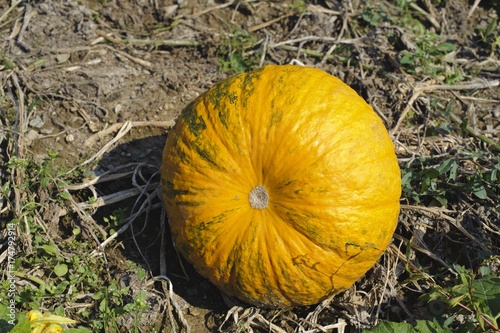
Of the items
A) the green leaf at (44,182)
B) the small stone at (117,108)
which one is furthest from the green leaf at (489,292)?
the small stone at (117,108)

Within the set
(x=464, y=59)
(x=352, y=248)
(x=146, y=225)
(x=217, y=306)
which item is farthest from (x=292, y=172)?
(x=464, y=59)

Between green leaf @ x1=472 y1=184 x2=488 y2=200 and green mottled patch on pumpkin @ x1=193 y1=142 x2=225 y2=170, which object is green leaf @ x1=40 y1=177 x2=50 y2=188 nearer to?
green mottled patch on pumpkin @ x1=193 y1=142 x2=225 y2=170

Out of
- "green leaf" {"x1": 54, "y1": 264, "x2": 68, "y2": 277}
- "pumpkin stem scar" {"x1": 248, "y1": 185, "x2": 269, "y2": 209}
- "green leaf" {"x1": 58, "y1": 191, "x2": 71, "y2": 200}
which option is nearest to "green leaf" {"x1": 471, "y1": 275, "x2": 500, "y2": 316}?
"pumpkin stem scar" {"x1": 248, "y1": 185, "x2": 269, "y2": 209}

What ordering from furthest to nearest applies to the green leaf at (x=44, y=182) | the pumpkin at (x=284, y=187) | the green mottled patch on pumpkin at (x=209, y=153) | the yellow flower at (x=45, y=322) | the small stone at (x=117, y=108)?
the small stone at (x=117, y=108), the green leaf at (x=44, y=182), the green mottled patch on pumpkin at (x=209, y=153), the pumpkin at (x=284, y=187), the yellow flower at (x=45, y=322)

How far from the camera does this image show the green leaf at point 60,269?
4124mm

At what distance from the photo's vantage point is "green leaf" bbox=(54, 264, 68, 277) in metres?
4.12

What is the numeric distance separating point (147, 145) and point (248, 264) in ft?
6.18

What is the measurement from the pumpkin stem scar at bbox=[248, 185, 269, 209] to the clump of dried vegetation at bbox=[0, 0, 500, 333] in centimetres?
92

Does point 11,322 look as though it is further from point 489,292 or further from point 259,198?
point 489,292

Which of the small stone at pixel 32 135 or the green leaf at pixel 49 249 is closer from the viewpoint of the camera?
the green leaf at pixel 49 249

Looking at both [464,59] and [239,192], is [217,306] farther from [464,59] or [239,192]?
[464,59]

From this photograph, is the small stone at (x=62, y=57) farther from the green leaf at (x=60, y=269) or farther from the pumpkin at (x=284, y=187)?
the pumpkin at (x=284, y=187)

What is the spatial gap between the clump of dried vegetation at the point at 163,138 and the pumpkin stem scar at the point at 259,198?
92 cm

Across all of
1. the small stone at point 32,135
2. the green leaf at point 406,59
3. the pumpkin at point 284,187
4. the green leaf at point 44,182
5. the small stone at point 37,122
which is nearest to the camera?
the pumpkin at point 284,187
